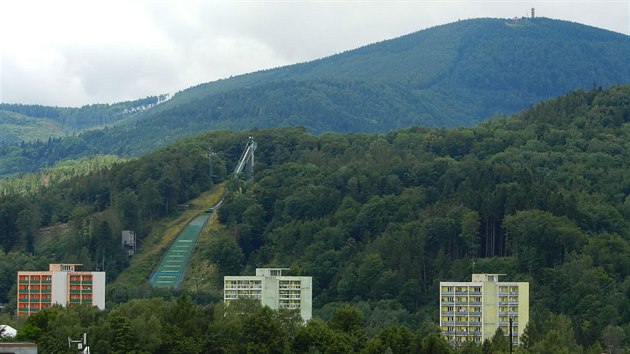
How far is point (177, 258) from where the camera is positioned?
177 meters

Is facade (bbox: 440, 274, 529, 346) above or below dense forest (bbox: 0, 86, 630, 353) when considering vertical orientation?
below

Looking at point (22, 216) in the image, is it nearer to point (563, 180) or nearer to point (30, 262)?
point (30, 262)

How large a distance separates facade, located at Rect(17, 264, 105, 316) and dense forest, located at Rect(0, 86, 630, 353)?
5694mm

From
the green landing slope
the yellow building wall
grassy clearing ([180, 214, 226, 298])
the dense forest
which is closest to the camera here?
the yellow building wall

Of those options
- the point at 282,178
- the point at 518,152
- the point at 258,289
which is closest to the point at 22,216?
the point at 282,178

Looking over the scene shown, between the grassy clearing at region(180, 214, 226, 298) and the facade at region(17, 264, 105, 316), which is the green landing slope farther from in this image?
the facade at region(17, 264, 105, 316)

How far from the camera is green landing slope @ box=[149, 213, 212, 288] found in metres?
170

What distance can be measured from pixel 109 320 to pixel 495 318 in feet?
141

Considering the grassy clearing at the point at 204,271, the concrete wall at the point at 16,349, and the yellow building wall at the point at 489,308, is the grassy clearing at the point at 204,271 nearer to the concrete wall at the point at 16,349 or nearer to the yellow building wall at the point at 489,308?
the yellow building wall at the point at 489,308

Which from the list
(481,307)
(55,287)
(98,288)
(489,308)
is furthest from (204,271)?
(489,308)

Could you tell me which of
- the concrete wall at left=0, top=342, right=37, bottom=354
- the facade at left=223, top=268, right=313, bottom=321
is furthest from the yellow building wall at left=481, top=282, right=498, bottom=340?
the concrete wall at left=0, top=342, right=37, bottom=354

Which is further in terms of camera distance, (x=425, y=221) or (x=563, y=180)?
(x=563, y=180)

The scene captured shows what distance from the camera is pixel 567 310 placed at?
5531 inches

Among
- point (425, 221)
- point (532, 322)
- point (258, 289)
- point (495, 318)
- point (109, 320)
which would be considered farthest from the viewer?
point (425, 221)
